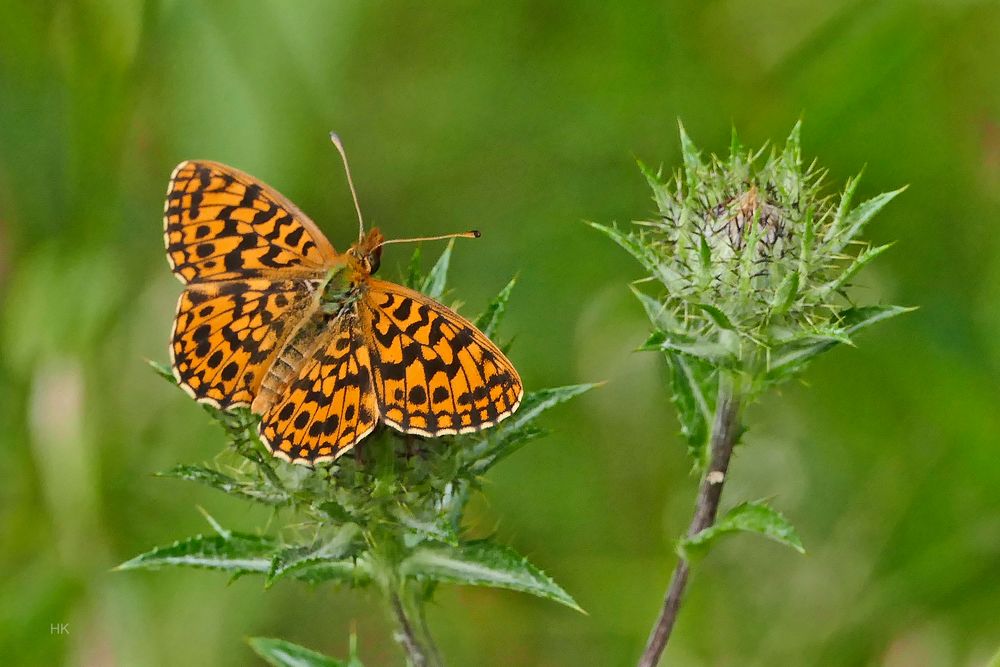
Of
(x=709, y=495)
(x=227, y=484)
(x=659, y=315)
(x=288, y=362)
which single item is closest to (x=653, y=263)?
(x=659, y=315)

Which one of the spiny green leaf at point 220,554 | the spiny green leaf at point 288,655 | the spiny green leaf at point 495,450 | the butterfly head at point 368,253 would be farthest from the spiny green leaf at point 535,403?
the spiny green leaf at point 288,655

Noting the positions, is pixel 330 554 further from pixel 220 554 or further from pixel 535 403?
pixel 535 403

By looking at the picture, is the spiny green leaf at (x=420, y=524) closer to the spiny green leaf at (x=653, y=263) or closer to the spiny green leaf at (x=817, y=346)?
the spiny green leaf at (x=653, y=263)

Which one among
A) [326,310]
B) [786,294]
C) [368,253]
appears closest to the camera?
[786,294]

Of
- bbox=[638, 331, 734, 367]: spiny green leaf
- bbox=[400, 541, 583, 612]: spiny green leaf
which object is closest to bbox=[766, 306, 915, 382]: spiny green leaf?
bbox=[638, 331, 734, 367]: spiny green leaf

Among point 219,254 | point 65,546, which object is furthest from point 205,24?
point 65,546

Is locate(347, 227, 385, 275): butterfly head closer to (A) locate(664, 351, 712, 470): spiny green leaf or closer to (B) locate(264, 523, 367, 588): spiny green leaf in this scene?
(B) locate(264, 523, 367, 588): spiny green leaf

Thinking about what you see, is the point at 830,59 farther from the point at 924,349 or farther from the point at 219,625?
the point at 219,625
